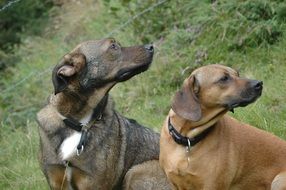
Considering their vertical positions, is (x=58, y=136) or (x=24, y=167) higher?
(x=58, y=136)

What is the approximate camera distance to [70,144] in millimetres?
6414

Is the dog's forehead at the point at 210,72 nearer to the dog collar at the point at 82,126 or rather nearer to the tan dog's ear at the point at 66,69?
the dog collar at the point at 82,126

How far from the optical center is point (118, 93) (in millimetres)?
11023

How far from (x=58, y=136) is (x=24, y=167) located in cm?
263

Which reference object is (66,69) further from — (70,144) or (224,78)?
(224,78)

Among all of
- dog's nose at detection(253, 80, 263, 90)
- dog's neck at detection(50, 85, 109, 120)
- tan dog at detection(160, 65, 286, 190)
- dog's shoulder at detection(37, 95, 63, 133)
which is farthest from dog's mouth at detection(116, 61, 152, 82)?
dog's nose at detection(253, 80, 263, 90)

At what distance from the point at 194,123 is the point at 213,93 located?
33 centimetres

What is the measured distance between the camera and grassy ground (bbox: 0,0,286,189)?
864 centimetres

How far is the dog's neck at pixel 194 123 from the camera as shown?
6.27m

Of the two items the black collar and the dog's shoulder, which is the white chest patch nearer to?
the dog's shoulder

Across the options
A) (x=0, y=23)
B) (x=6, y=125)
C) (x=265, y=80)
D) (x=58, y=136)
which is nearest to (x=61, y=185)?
(x=58, y=136)

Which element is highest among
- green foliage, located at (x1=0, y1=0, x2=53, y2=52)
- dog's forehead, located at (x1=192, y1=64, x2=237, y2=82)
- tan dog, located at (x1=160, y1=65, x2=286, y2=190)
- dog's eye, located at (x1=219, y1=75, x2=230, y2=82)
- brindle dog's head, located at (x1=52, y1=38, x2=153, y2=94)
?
brindle dog's head, located at (x1=52, y1=38, x2=153, y2=94)

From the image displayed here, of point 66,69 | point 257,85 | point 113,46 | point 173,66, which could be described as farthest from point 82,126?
point 173,66

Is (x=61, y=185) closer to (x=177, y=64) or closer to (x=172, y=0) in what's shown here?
(x=177, y=64)
